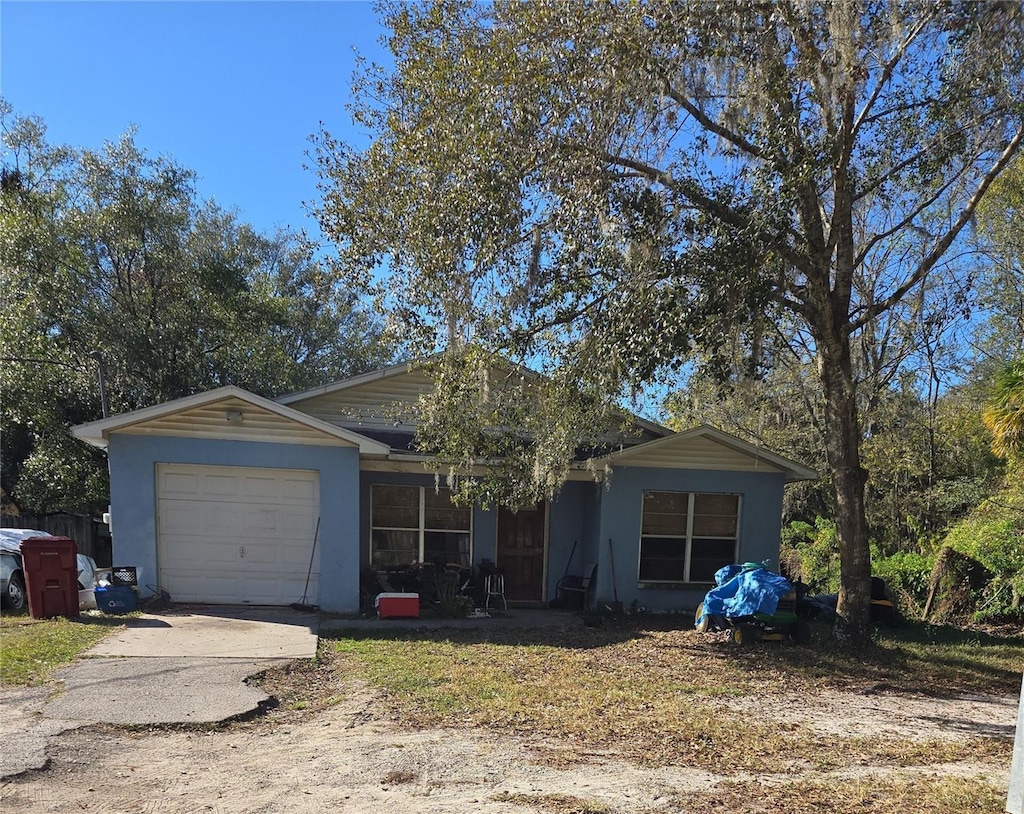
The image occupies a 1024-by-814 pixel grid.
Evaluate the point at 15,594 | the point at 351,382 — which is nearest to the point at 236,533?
the point at 351,382

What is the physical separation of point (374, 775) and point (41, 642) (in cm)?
595

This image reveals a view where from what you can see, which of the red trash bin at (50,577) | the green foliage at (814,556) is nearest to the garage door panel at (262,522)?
the red trash bin at (50,577)

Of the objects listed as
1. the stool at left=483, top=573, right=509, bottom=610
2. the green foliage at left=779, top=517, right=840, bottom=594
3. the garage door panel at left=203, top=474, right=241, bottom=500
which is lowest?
the green foliage at left=779, top=517, right=840, bottom=594

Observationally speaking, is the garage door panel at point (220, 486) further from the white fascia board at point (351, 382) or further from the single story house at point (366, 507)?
the white fascia board at point (351, 382)

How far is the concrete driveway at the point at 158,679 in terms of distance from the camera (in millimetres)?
5391

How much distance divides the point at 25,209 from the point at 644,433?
16623 mm

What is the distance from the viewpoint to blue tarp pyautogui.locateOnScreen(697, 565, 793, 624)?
9477mm

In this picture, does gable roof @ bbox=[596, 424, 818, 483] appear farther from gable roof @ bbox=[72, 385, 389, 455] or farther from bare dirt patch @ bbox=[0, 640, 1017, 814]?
bare dirt patch @ bbox=[0, 640, 1017, 814]

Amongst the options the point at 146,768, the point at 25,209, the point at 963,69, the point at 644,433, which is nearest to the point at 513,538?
the point at 644,433

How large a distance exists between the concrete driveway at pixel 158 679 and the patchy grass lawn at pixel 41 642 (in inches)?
8.4

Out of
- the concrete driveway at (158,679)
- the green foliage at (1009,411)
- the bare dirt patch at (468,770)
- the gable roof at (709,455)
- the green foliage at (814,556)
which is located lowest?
the green foliage at (814,556)

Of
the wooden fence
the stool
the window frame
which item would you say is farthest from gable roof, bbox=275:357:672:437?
the wooden fence

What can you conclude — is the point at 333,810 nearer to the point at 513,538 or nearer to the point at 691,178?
the point at 691,178

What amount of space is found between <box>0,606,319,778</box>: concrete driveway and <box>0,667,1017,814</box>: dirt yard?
0.29 m
